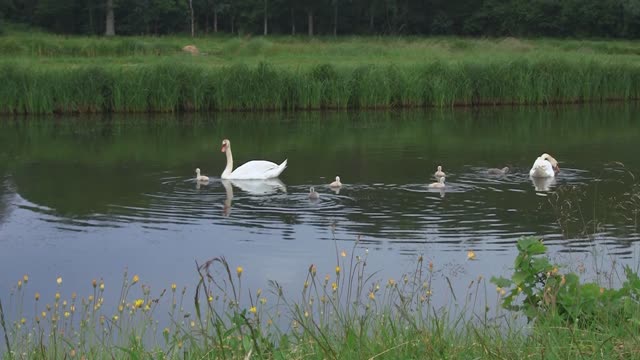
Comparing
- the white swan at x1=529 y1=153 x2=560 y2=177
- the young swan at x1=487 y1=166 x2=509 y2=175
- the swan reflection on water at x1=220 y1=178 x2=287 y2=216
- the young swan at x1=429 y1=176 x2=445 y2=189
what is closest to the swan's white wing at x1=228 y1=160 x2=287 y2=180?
the swan reflection on water at x1=220 y1=178 x2=287 y2=216

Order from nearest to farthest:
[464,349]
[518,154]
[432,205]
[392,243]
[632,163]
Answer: [464,349]
[392,243]
[432,205]
[632,163]
[518,154]

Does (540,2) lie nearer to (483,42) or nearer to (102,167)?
(483,42)

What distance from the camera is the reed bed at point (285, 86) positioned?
1155 inches

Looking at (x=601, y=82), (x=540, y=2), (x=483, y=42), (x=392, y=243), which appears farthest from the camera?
(x=540, y=2)

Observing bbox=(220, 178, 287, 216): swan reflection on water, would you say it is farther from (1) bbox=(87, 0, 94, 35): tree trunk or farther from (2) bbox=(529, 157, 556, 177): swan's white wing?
(1) bbox=(87, 0, 94, 35): tree trunk

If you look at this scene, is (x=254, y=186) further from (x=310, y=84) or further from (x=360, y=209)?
(x=310, y=84)

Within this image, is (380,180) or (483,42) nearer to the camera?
(380,180)

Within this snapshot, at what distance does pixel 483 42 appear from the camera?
167 feet

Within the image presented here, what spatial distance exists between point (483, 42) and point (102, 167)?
112ft

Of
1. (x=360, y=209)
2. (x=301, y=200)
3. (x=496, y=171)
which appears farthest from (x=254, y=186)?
(x=496, y=171)

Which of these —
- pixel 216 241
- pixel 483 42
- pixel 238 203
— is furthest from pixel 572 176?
pixel 483 42

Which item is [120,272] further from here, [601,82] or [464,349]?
[601,82]

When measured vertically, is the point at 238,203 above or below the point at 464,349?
below

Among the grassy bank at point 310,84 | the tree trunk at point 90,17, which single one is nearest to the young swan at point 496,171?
the grassy bank at point 310,84
